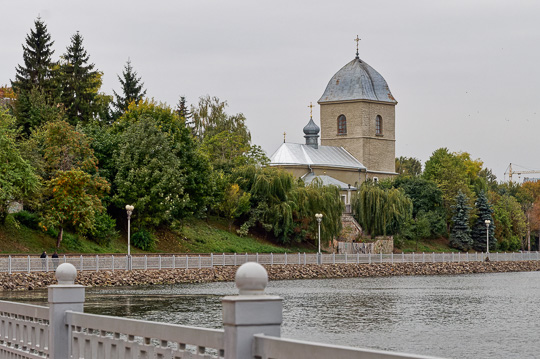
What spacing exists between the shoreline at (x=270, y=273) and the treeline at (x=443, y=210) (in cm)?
643

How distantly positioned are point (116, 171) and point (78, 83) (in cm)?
1601

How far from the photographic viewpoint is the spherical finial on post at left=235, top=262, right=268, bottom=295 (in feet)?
17.3

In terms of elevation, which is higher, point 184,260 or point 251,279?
point 251,279

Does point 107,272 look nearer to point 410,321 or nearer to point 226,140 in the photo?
point 410,321

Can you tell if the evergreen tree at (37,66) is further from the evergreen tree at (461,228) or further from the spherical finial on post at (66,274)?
the spherical finial on post at (66,274)

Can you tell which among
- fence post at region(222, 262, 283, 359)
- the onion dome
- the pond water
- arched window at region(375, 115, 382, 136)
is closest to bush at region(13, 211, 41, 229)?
the pond water

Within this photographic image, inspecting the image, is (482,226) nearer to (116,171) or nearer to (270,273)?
(270,273)

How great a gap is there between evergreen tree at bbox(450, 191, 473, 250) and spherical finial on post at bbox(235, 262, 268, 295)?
257 ft

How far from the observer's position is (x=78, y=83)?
224 feet

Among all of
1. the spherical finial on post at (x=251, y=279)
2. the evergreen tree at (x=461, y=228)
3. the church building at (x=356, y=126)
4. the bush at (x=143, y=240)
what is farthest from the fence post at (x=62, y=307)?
the church building at (x=356, y=126)

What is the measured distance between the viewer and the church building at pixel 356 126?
94.9 metres

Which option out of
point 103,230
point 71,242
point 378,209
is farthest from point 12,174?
point 378,209

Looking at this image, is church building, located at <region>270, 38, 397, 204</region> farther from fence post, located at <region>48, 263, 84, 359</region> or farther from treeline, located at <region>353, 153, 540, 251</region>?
fence post, located at <region>48, 263, 84, 359</region>

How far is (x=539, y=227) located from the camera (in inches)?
3984
